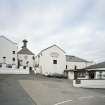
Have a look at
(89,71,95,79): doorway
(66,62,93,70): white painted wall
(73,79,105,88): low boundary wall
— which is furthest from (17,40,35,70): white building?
(73,79,105,88): low boundary wall

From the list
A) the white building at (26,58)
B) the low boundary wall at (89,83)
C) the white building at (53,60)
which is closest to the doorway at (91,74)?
the low boundary wall at (89,83)

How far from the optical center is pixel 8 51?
48.7 meters

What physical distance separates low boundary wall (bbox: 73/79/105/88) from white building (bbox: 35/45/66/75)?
20.7 meters

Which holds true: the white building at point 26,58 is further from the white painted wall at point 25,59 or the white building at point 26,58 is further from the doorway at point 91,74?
the doorway at point 91,74

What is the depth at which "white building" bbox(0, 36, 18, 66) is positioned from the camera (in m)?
48.1

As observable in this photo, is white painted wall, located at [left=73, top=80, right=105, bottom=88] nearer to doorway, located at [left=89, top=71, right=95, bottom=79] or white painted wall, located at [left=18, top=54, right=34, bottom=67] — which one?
doorway, located at [left=89, top=71, right=95, bottom=79]

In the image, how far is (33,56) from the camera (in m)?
58.3

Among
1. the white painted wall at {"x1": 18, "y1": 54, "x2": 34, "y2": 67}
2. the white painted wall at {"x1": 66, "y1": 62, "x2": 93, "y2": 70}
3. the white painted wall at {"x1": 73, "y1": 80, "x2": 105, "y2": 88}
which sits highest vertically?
the white painted wall at {"x1": 18, "y1": 54, "x2": 34, "y2": 67}

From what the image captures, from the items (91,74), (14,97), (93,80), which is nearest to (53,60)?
(91,74)

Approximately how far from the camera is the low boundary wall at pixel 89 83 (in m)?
25.0

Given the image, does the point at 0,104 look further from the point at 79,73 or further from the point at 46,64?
the point at 46,64

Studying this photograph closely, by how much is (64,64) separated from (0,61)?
55.2ft

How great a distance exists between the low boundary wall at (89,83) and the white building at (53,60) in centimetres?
2068

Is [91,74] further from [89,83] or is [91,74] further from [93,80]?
[89,83]
